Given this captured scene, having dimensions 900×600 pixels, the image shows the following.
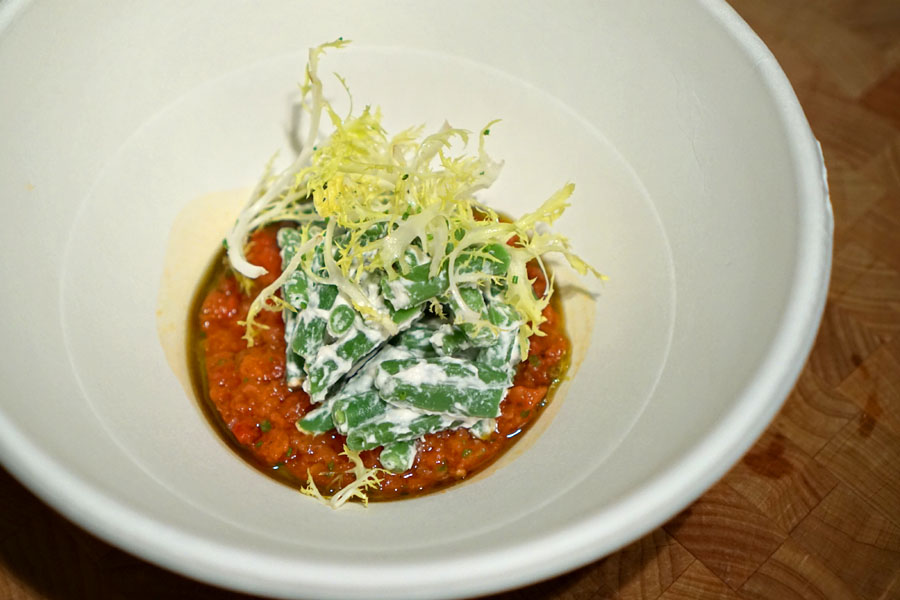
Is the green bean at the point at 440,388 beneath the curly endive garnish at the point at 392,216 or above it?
beneath

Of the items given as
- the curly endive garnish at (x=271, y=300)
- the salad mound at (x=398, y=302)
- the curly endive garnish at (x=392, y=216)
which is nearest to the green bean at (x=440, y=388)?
the salad mound at (x=398, y=302)

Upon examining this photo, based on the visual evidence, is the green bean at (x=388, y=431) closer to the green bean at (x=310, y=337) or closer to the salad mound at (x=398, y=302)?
the salad mound at (x=398, y=302)

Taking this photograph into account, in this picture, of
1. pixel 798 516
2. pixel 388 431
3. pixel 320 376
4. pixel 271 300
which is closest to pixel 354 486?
pixel 388 431

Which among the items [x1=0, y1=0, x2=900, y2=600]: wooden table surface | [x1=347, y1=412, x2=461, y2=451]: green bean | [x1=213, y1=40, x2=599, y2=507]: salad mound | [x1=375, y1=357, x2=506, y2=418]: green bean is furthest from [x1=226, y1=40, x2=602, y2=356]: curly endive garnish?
[x1=0, y1=0, x2=900, y2=600]: wooden table surface

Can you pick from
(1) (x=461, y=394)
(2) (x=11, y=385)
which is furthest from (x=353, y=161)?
(2) (x=11, y=385)

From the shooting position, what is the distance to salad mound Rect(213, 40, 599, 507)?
1.75 metres

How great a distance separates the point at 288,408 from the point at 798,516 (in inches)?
50.5

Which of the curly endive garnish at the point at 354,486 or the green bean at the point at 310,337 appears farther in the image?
the green bean at the point at 310,337

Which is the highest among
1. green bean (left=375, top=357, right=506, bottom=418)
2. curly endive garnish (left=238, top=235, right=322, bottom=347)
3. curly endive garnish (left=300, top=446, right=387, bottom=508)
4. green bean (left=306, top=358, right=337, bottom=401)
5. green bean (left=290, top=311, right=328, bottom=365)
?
curly endive garnish (left=238, top=235, right=322, bottom=347)

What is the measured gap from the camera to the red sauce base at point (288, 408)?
1828mm

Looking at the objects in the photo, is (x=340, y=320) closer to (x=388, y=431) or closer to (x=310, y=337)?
(x=310, y=337)

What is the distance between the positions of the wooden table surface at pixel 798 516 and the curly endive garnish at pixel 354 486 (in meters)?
0.29

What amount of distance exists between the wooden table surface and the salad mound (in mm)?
459

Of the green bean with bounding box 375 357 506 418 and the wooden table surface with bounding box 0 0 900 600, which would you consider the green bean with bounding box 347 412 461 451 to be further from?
the wooden table surface with bounding box 0 0 900 600
